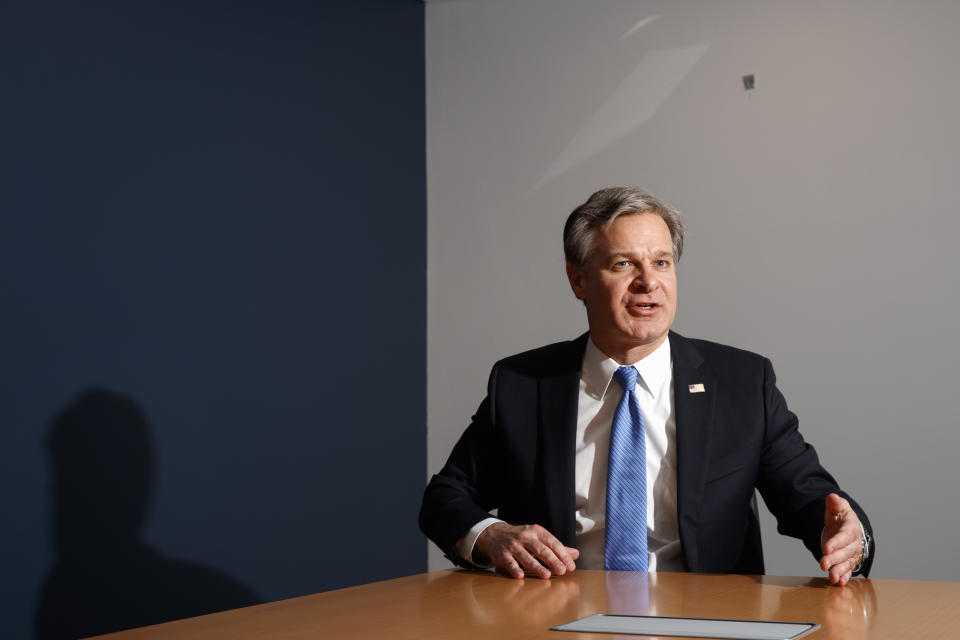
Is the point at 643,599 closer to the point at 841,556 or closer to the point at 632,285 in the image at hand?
the point at 841,556

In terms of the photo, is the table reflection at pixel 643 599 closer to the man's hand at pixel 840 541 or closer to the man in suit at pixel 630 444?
the man's hand at pixel 840 541

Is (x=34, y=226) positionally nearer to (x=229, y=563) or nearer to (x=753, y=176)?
(x=229, y=563)

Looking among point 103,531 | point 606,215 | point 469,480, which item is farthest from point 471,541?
point 103,531

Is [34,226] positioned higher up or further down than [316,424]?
higher up

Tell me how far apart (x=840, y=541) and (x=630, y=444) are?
1.67ft

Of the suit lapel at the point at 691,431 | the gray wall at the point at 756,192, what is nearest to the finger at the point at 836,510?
the suit lapel at the point at 691,431

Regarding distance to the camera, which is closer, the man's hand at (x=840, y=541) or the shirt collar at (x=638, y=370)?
the man's hand at (x=840, y=541)

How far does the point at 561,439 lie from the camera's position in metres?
2.24

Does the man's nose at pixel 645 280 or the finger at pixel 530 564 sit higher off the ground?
the man's nose at pixel 645 280

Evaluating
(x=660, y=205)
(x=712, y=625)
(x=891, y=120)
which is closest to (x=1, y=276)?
(x=660, y=205)

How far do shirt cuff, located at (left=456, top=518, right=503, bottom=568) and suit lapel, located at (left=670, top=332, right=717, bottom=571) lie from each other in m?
0.40

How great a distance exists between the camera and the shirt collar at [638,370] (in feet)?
7.59

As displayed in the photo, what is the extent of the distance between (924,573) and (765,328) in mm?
1067

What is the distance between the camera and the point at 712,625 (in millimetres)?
1402
